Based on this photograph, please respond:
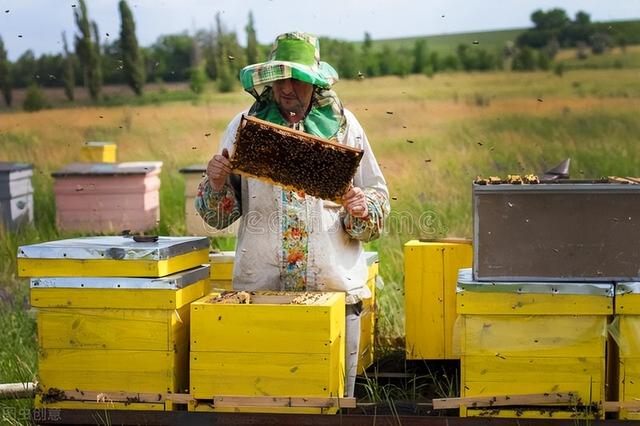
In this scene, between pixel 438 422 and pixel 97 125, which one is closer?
pixel 438 422

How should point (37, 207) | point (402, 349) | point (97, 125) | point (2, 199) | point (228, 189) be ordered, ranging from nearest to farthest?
point (228, 189) < point (402, 349) < point (2, 199) < point (37, 207) < point (97, 125)

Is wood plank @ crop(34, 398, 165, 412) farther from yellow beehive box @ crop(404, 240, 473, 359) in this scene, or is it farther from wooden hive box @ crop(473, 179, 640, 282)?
yellow beehive box @ crop(404, 240, 473, 359)

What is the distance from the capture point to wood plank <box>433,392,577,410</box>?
363cm

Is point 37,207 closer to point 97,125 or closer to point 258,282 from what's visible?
point 97,125

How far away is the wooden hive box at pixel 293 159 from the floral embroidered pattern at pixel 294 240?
28 cm

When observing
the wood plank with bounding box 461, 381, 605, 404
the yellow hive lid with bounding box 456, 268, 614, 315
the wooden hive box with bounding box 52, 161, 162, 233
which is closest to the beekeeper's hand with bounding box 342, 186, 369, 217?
the yellow hive lid with bounding box 456, 268, 614, 315

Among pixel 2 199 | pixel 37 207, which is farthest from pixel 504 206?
pixel 37 207

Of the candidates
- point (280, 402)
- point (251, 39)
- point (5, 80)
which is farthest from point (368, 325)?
point (5, 80)

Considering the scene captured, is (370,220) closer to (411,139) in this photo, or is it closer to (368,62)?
(411,139)

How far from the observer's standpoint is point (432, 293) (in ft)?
16.5

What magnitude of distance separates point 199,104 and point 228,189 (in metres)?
11.2

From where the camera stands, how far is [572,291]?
3.62 metres

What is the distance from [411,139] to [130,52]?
453 cm

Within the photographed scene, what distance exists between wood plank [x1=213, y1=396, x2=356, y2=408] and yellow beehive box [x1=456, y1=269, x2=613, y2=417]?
1.45ft
